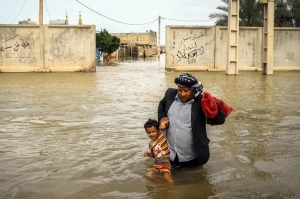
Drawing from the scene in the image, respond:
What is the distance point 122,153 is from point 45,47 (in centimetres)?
1674

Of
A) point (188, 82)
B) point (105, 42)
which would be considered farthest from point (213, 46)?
point (105, 42)

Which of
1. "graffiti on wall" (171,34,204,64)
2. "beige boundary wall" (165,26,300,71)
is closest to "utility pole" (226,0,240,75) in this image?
"beige boundary wall" (165,26,300,71)

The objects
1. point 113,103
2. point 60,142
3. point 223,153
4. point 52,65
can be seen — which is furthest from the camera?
point 52,65

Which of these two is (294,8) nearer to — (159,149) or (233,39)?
(233,39)

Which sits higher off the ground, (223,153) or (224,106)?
(224,106)

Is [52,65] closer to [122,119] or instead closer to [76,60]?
[76,60]

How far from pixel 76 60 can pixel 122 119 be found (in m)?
14.2

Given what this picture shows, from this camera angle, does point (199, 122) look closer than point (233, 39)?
Yes

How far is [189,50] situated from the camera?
2234 cm

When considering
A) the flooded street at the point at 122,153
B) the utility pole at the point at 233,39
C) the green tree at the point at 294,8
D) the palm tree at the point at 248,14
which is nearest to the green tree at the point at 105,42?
the palm tree at the point at 248,14

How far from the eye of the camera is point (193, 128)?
4.20 m

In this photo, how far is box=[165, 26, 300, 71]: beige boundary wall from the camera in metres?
22.2

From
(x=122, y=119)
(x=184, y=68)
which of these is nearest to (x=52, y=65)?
(x=184, y=68)

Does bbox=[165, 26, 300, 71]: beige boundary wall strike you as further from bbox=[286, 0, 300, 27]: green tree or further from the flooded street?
the flooded street
